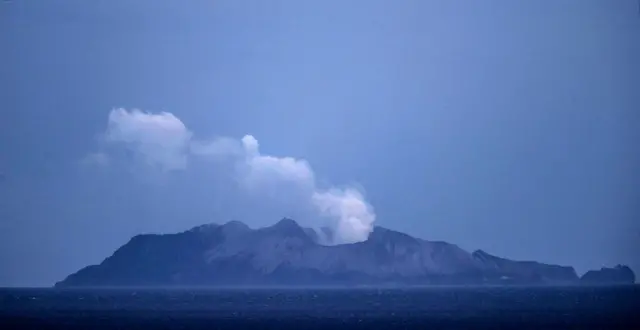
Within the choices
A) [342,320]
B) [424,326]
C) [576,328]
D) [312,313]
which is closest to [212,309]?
[312,313]

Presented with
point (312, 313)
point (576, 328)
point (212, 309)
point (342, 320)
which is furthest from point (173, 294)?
point (576, 328)

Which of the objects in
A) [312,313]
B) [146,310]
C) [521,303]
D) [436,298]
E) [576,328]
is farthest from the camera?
[436,298]

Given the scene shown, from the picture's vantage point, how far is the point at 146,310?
26484 millimetres

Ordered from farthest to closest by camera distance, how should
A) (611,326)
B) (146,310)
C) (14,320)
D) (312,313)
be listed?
(146,310) → (312,313) → (14,320) → (611,326)

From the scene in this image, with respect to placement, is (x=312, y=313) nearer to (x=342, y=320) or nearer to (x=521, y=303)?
(x=342, y=320)

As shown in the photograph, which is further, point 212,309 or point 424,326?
point 212,309

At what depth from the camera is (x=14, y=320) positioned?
2128cm

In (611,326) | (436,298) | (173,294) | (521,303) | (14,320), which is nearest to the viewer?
(611,326)

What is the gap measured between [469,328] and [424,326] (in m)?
1.14

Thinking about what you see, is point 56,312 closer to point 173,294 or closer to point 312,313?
point 312,313

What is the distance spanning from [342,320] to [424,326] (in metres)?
2.80

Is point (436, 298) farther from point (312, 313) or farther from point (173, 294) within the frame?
point (173, 294)

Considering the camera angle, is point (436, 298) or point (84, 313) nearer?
point (84, 313)

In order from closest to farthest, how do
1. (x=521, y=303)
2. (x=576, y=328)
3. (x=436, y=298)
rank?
1. (x=576, y=328)
2. (x=521, y=303)
3. (x=436, y=298)
